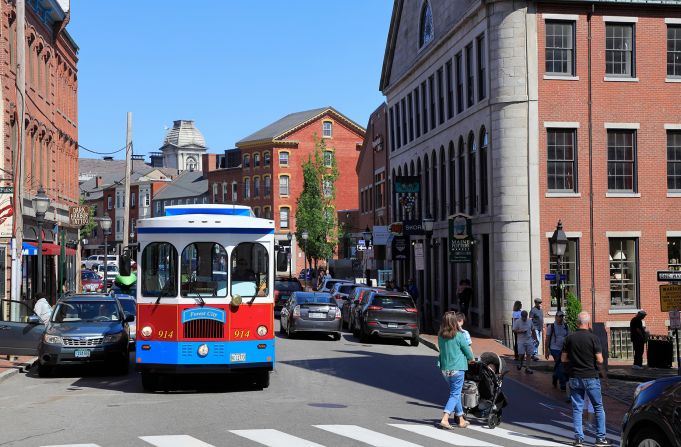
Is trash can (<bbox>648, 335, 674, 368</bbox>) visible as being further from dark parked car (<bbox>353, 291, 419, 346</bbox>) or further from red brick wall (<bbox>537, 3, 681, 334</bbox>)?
dark parked car (<bbox>353, 291, 419, 346</bbox>)

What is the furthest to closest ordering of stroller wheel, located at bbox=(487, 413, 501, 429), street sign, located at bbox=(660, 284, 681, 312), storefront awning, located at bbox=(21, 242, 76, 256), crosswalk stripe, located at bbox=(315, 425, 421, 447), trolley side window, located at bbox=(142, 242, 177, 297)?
storefront awning, located at bbox=(21, 242, 76, 256) → street sign, located at bbox=(660, 284, 681, 312) → trolley side window, located at bbox=(142, 242, 177, 297) → stroller wheel, located at bbox=(487, 413, 501, 429) → crosswalk stripe, located at bbox=(315, 425, 421, 447)

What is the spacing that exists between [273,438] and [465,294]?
24271mm

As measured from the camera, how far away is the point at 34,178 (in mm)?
37812

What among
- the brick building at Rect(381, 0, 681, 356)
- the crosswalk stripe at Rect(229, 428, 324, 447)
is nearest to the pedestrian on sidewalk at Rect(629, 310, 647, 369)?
the brick building at Rect(381, 0, 681, 356)

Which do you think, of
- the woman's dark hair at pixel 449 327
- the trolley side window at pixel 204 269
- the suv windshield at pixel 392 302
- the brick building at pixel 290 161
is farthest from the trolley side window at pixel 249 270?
the brick building at pixel 290 161

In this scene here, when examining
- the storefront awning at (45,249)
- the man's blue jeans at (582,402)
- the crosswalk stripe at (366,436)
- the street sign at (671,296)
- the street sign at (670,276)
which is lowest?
the crosswalk stripe at (366,436)

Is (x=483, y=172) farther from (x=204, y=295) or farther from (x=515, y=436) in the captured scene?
(x=515, y=436)

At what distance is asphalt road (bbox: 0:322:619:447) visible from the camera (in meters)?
12.8

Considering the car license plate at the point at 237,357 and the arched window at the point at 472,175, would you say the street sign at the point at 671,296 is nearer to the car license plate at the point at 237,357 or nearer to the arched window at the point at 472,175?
the car license plate at the point at 237,357

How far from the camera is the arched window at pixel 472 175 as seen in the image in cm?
3731

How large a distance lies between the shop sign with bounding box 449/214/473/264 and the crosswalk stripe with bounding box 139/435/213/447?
22921mm

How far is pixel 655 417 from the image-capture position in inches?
376

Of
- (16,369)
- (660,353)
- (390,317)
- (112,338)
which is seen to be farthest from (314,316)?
(16,369)

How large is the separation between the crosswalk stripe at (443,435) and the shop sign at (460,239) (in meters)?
20.8
